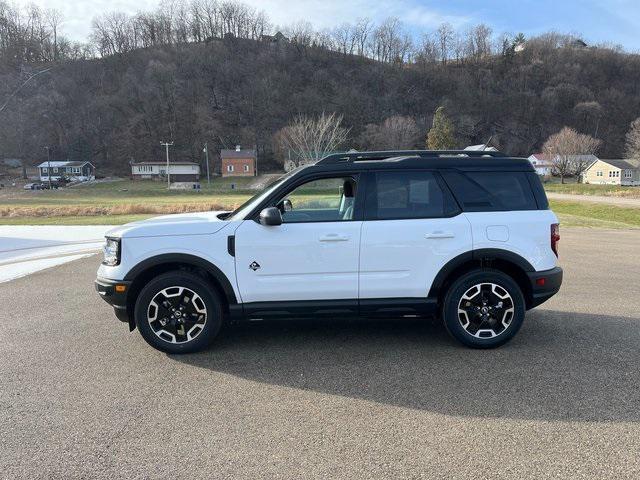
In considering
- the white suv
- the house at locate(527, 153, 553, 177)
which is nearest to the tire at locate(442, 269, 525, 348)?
the white suv

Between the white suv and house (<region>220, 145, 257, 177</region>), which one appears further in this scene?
house (<region>220, 145, 257, 177</region>)

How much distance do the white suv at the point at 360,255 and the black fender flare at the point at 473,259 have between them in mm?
11

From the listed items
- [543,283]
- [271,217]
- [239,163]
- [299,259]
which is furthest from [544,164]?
[271,217]

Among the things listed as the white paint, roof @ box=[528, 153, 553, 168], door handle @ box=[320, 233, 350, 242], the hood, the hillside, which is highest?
the hillside

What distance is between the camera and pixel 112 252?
14.3 ft

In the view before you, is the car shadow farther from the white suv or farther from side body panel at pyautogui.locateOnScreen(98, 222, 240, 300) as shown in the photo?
side body panel at pyautogui.locateOnScreen(98, 222, 240, 300)

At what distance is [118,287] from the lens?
4.26 m

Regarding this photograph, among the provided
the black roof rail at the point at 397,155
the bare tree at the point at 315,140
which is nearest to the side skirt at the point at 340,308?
the black roof rail at the point at 397,155

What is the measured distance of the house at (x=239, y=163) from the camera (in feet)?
308

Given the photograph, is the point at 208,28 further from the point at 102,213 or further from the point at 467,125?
the point at 102,213

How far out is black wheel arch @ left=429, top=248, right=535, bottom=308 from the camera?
433 centimetres

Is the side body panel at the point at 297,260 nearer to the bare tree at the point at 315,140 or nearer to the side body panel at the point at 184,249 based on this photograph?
the side body panel at the point at 184,249

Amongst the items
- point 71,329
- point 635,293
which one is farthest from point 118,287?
point 635,293

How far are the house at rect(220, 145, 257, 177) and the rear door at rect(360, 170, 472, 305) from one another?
9078 centimetres
